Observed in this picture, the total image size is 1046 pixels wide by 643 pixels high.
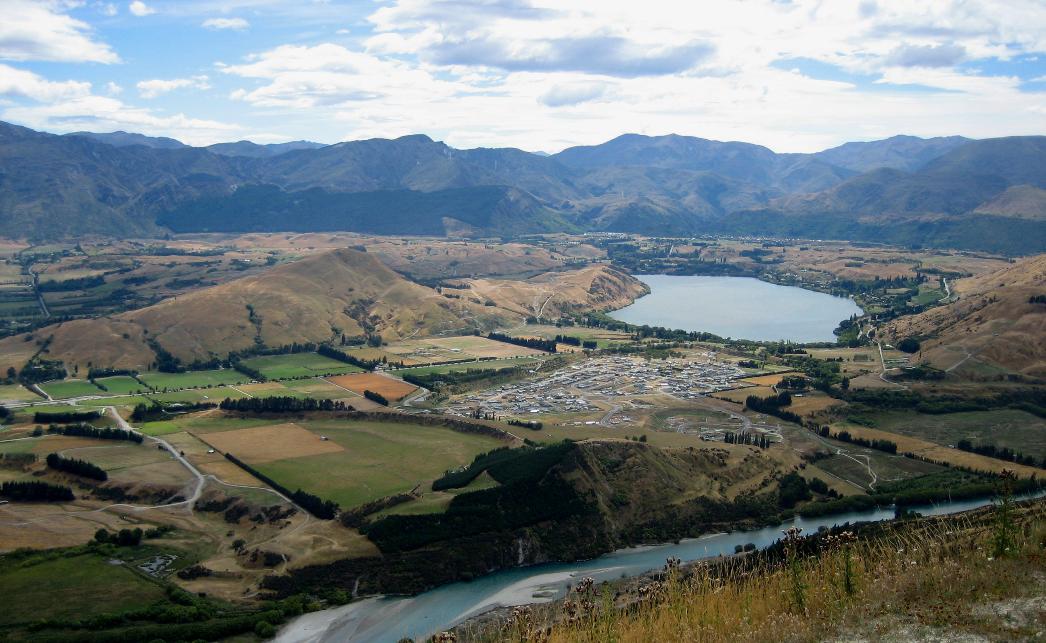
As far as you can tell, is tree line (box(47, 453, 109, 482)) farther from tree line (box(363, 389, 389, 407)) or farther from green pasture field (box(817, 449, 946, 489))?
green pasture field (box(817, 449, 946, 489))

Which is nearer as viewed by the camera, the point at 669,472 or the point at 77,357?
the point at 669,472

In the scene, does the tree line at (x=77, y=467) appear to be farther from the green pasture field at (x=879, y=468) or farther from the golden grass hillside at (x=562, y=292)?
the golden grass hillside at (x=562, y=292)

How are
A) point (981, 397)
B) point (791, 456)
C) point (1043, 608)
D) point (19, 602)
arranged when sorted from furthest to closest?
point (981, 397), point (791, 456), point (19, 602), point (1043, 608)

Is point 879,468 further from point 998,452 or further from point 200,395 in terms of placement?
point 200,395

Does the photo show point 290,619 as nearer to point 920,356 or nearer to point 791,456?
point 791,456

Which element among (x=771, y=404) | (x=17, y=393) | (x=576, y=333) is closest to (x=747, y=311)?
(x=576, y=333)

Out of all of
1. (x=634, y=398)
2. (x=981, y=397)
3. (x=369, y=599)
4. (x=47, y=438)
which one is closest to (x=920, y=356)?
(x=981, y=397)

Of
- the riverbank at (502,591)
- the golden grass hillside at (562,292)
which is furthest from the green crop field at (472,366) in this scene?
the riverbank at (502,591)
